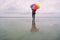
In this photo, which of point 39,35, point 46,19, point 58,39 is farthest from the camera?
point 46,19

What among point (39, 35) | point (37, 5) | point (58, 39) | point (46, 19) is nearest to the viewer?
point (58, 39)

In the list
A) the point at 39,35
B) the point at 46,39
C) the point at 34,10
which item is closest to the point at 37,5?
the point at 34,10

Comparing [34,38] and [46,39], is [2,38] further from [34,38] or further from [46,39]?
[46,39]

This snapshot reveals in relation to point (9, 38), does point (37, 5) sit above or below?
above

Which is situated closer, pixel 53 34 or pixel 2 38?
pixel 2 38

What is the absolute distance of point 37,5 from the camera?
229 cm

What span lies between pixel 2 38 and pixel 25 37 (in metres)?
0.32

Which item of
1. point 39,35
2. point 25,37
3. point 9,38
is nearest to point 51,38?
point 39,35

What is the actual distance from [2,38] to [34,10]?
2.82ft

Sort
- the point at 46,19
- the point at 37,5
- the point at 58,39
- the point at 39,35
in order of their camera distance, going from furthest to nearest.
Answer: the point at 46,19
the point at 37,5
the point at 39,35
the point at 58,39

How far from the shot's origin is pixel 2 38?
1.70m

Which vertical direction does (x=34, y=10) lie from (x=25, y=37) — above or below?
above

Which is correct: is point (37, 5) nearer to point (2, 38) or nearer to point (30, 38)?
point (30, 38)

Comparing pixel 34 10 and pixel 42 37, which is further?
pixel 34 10
